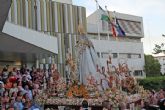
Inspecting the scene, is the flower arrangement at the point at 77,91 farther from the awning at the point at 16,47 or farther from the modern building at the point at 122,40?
the modern building at the point at 122,40

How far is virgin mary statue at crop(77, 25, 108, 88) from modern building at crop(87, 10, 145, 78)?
119 ft

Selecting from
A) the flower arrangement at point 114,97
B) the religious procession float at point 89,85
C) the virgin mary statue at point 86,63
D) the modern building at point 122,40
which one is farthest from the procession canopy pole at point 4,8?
the modern building at point 122,40

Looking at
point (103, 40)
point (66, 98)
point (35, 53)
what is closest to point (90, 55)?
point (66, 98)

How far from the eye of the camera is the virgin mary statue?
1588 cm

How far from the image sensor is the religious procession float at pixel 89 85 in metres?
14.8

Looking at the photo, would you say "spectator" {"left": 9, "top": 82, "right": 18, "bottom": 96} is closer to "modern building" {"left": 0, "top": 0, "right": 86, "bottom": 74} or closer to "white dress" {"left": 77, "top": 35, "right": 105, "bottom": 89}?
"white dress" {"left": 77, "top": 35, "right": 105, "bottom": 89}

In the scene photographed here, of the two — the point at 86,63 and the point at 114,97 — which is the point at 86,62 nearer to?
the point at 86,63

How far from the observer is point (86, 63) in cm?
1622

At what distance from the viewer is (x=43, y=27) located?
35.4 meters

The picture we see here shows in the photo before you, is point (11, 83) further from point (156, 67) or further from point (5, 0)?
point (156, 67)

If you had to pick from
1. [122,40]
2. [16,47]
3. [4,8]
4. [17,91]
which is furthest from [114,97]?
[122,40]

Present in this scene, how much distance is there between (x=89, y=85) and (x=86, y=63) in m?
1.21

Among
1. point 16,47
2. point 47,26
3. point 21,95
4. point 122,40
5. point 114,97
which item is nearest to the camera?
point 114,97

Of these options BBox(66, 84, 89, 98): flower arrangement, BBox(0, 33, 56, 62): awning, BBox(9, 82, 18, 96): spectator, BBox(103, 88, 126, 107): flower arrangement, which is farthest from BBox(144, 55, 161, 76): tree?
BBox(103, 88, 126, 107): flower arrangement
